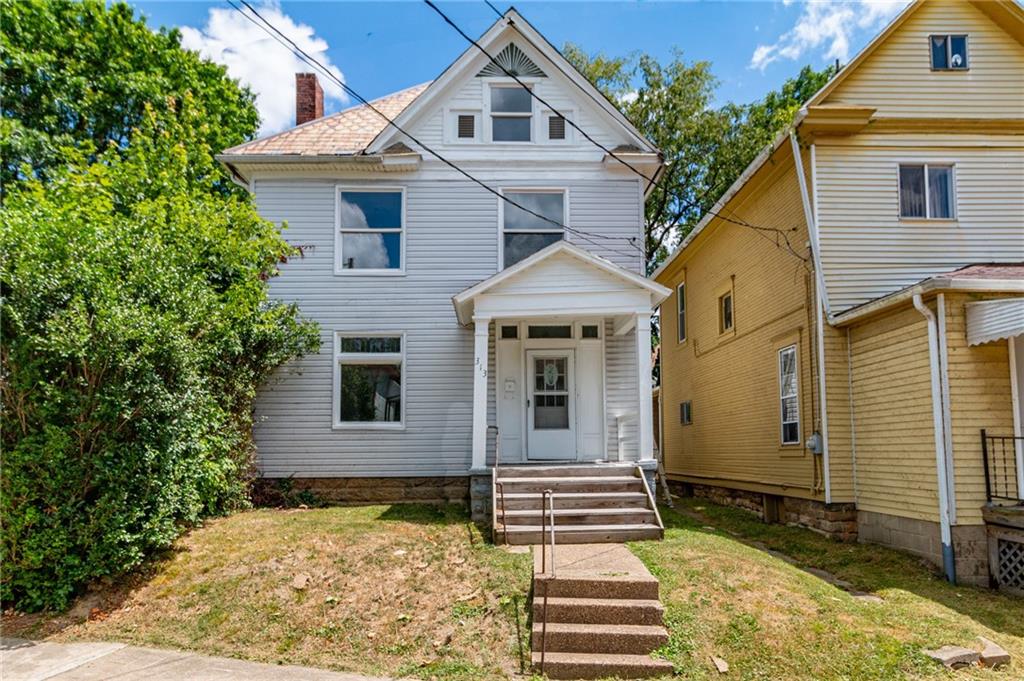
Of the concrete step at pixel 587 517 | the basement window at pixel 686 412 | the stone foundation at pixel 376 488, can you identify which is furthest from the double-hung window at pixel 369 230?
the basement window at pixel 686 412

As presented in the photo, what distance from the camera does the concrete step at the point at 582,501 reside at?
9250 millimetres

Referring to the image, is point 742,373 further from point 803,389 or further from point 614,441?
point 614,441

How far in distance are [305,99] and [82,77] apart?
860 centimetres

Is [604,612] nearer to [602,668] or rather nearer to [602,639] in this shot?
[602,639]

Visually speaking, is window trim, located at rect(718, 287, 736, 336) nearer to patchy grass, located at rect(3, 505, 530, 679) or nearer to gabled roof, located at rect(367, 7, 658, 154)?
gabled roof, located at rect(367, 7, 658, 154)

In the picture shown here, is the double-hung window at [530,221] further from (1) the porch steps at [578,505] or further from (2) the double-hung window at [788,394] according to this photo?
(2) the double-hung window at [788,394]

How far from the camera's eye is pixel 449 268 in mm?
12102

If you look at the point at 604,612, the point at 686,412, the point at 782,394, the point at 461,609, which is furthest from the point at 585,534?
the point at 686,412

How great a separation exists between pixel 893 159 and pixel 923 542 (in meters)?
6.12

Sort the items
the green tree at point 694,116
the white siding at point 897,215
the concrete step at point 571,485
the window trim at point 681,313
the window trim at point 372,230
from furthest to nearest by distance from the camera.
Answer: the green tree at point 694,116
the window trim at point 681,313
the window trim at point 372,230
the white siding at point 897,215
the concrete step at point 571,485

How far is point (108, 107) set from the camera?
62.0 feet

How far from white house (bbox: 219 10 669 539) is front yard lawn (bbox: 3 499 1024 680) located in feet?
9.50

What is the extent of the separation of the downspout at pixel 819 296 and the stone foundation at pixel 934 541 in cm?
91

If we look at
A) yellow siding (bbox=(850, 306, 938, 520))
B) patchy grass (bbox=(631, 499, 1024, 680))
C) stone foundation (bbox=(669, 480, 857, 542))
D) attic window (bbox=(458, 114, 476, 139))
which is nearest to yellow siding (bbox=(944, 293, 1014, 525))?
yellow siding (bbox=(850, 306, 938, 520))
